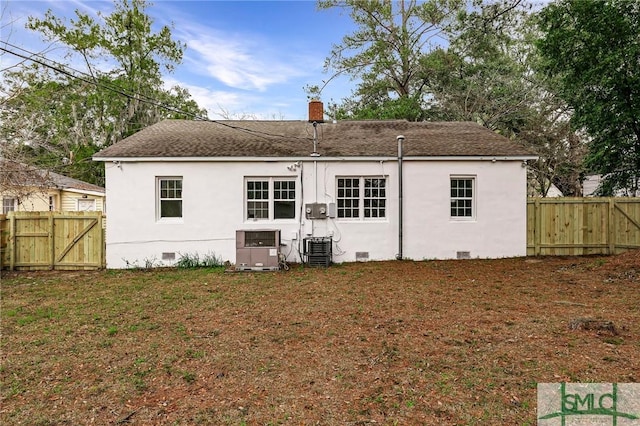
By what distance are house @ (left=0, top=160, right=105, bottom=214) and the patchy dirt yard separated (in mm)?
3285

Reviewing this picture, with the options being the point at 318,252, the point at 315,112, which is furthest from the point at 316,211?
the point at 315,112

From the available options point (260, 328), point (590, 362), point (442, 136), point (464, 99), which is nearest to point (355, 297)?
point (260, 328)

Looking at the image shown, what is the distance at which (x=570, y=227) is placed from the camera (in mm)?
11180

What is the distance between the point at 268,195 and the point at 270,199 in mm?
140

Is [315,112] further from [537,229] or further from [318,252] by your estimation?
[537,229]

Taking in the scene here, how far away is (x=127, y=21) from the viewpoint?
75.5 ft

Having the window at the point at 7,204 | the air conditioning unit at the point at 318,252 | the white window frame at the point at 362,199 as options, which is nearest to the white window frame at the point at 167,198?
the air conditioning unit at the point at 318,252

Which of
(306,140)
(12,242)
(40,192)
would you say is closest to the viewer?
(12,242)

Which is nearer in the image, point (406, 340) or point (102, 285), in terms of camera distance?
point (406, 340)

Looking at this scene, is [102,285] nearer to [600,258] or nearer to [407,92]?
[600,258]

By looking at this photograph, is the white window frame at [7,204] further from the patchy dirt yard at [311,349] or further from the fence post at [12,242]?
the patchy dirt yard at [311,349]

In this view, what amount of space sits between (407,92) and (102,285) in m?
19.1

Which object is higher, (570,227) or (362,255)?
(570,227)

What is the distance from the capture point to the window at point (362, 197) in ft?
35.5
